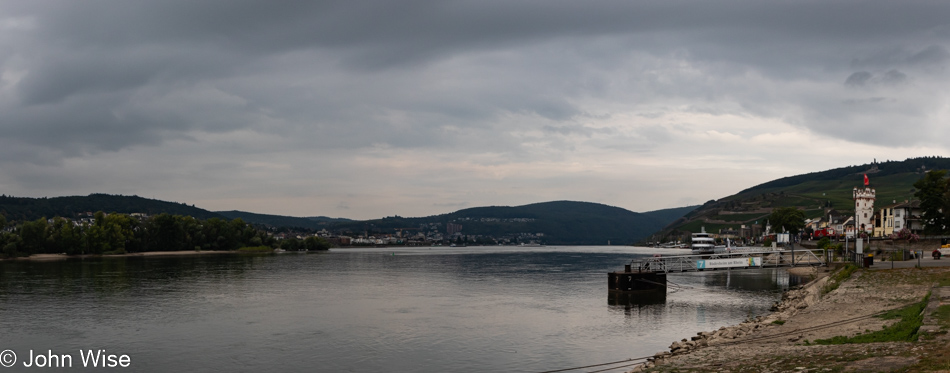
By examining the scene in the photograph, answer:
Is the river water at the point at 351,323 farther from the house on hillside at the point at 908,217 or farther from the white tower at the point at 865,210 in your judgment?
the white tower at the point at 865,210

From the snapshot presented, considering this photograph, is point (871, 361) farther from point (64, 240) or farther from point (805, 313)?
point (64, 240)

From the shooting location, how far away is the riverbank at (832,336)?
22594mm

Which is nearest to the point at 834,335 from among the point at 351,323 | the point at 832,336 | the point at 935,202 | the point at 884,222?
the point at 832,336

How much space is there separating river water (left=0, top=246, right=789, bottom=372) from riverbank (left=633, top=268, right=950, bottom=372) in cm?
509

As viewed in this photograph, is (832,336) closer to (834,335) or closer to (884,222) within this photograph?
(834,335)

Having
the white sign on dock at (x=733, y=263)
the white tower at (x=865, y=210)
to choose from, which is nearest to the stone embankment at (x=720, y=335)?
the white sign on dock at (x=733, y=263)

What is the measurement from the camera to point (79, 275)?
10450 centimetres

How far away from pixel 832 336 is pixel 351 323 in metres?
35.2

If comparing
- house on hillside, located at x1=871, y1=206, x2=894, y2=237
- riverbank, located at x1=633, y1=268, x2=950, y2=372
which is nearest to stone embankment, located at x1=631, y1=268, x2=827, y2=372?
riverbank, located at x1=633, y1=268, x2=950, y2=372

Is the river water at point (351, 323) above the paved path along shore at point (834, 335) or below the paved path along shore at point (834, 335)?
below

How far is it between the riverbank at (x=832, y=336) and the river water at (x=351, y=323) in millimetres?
5088

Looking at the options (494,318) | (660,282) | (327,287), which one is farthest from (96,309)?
(660,282)

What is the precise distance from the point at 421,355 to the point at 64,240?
7768 inches

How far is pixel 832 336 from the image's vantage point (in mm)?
32594
